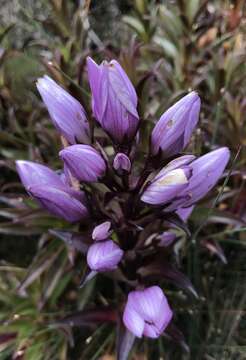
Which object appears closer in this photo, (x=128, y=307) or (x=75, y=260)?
(x=128, y=307)

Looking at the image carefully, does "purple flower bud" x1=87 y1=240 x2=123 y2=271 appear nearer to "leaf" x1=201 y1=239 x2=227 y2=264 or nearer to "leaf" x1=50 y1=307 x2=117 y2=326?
"leaf" x1=50 y1=307 x2=117 y2=326

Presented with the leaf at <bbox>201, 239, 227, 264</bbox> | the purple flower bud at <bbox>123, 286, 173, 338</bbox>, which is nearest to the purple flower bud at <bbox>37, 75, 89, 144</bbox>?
the purple flower bud at <bbox>123, 286, 173, 338</bbox>

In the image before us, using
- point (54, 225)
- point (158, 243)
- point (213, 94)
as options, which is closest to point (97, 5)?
point (213, 94)

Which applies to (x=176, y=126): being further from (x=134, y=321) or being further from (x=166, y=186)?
(x=134, y=321)

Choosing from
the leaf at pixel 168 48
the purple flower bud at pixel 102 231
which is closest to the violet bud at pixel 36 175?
the purple flower bud at pixel 102 231

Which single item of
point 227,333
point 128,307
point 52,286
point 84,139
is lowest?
point 227,333

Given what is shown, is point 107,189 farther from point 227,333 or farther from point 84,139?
point 227,333

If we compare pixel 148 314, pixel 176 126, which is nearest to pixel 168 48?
pixel 176 126
